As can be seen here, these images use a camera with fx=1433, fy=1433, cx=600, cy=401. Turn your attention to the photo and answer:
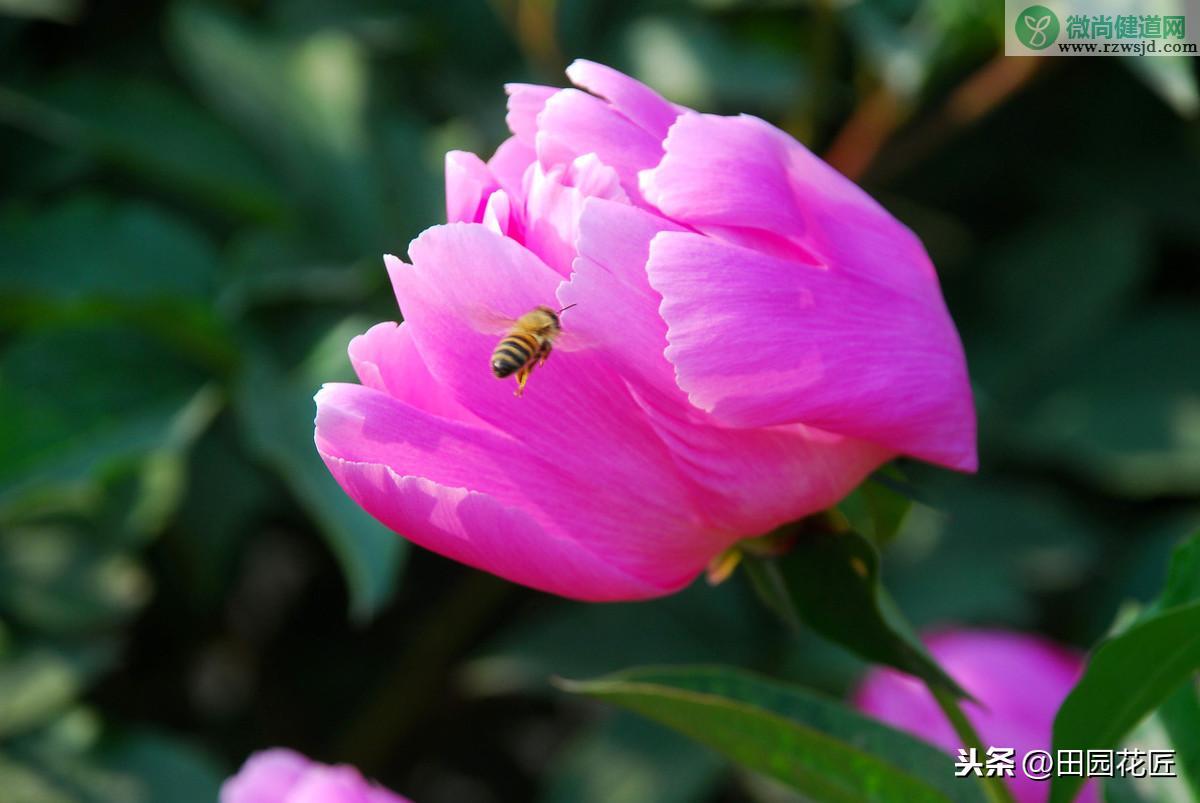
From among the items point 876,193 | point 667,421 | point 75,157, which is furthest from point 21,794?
point 876,193

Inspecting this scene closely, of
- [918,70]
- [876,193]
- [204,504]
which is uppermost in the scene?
[918,70]

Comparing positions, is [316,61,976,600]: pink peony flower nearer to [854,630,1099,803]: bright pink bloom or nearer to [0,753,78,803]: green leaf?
[854,630,1099,803]: bright pink bloom

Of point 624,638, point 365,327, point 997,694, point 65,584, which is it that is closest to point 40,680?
point 65,584

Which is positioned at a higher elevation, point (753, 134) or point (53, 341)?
point (753, 134)

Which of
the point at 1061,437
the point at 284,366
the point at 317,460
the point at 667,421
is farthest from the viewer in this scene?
the point at 1061,437

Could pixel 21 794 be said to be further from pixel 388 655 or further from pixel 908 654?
pixel 908 654
